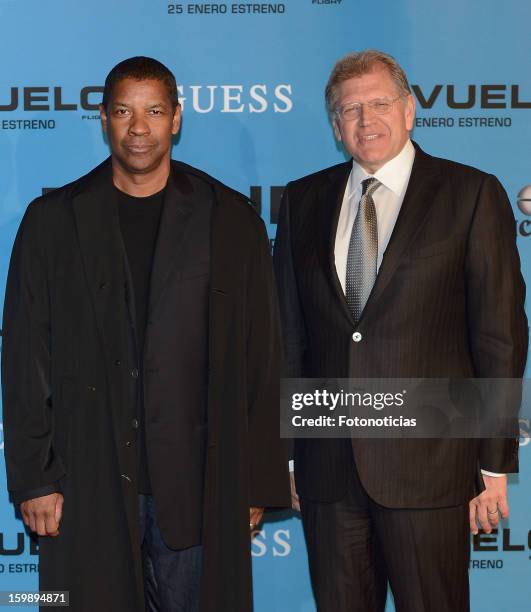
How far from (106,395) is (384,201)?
1.03 meters

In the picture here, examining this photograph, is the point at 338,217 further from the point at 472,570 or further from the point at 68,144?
the point at 472,570

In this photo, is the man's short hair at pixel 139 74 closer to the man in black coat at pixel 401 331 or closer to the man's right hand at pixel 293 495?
the man in black coat at pixel 401 331

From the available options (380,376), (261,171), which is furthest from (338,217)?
(261,171)

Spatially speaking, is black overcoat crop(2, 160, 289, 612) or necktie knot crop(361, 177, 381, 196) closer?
black overcoat crop(2, 160, 289, 612)

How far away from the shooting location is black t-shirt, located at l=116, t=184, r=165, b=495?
8.81 feet

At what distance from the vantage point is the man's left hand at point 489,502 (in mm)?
2775

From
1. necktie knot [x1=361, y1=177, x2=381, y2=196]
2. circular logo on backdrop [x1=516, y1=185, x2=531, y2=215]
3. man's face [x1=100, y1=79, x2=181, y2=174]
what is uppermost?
man's face [x1=100, y1=79, x2=181, y2=174]

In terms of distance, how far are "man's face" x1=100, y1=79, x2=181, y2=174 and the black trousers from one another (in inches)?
44.7

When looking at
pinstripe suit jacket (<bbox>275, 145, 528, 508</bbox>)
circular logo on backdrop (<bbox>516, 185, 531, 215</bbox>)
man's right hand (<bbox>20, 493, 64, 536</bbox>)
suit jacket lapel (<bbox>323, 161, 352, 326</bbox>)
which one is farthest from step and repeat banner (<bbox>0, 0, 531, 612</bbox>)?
man's right hand (<bbox>20, 493, 64, 536</bbox>)

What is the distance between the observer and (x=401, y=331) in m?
2.71

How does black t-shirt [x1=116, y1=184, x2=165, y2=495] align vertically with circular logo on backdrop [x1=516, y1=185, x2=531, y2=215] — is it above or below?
below

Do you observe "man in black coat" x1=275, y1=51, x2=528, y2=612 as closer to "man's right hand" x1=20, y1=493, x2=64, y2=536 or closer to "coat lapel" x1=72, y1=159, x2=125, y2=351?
"coat lapel" x1=72, y1=159, x2=125, y2=351

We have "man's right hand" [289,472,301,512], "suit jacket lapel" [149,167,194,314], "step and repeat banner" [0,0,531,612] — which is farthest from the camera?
"step and repeat banner" [0,0,531,612]

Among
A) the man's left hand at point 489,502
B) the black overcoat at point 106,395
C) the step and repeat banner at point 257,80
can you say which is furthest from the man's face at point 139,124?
the man's left hand at point 489,502
